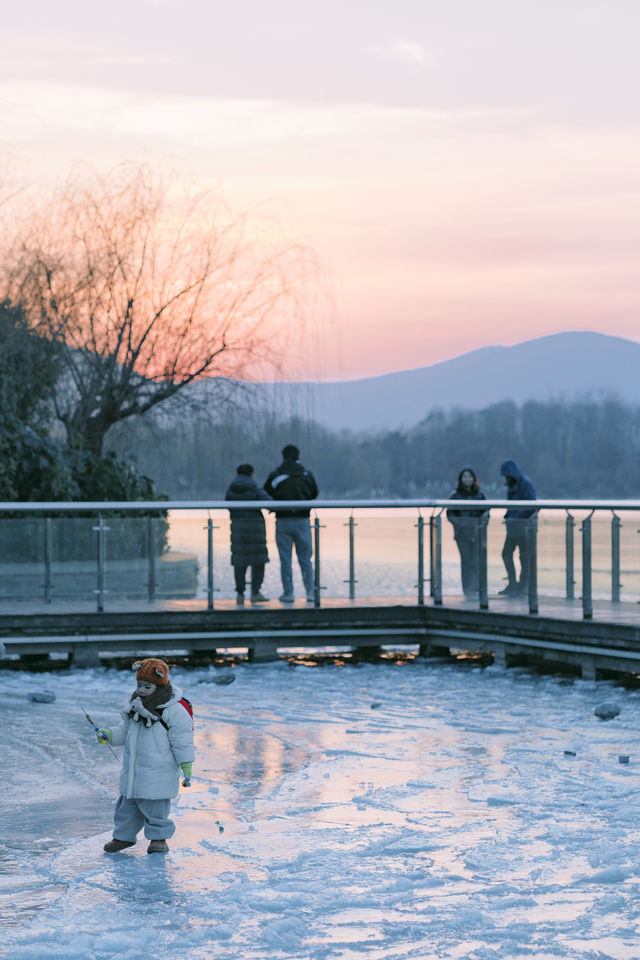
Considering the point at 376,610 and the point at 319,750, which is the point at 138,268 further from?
the point at 319,750

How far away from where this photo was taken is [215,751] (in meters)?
8.80

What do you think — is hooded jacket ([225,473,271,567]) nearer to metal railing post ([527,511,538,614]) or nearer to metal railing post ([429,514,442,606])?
metal railing post ([429,514,442,606])

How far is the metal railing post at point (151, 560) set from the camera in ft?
45.1

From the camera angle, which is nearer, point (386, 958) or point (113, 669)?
point (386, 958)

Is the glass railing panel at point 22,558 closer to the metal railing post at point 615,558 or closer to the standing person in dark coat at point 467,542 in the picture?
the standing person in dark coat at point 467,542

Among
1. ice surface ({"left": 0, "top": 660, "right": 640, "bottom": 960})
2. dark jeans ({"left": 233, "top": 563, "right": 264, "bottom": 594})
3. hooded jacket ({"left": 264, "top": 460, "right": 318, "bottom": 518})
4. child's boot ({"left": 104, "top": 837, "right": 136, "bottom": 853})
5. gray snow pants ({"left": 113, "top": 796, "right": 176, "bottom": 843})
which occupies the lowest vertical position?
ice surface ({"left": 0, "top": 660, "right": 640, "bottom": 960})

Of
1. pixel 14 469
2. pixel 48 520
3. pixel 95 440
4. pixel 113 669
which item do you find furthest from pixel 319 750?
pixel 95 440

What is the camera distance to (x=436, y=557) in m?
14.3

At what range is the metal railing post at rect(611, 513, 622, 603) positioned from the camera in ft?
39.6

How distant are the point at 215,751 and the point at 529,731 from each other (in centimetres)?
216

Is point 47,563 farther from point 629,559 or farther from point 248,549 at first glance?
point 629,559

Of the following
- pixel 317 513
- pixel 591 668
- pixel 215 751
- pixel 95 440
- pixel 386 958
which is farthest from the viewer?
pixel 95 440

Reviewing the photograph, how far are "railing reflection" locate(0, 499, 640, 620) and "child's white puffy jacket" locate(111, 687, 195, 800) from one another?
21.7 feet

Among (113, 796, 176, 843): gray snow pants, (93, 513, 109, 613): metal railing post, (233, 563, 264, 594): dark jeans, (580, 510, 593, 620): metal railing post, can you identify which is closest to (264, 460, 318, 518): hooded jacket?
(233, 563, 264, 594): dark jeans
